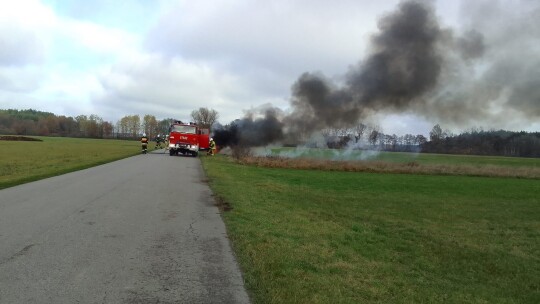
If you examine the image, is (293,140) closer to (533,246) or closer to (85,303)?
(533,246)

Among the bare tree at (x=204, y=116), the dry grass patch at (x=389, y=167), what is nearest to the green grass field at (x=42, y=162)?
the dry grass patch at (x=389, y=167)

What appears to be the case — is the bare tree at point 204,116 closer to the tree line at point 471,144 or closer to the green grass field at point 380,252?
the tree line at point 471,144

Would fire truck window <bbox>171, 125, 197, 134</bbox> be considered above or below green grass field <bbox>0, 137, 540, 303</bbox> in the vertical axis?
above

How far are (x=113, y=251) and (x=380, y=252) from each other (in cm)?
485

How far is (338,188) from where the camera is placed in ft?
72.9

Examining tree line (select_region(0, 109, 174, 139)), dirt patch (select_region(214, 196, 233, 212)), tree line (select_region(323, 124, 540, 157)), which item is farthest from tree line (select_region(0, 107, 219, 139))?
dirt patch (select_region(214, 196, 233, 212))

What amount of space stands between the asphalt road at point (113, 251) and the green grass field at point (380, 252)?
0.47m

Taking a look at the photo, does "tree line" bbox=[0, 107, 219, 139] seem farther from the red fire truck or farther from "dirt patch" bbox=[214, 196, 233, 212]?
"dirt patch" bbox=[214, 196, 233, 212]

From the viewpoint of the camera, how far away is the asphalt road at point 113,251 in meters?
4.57

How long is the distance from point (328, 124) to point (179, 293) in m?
32.6

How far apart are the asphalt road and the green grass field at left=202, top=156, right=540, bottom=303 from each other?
1.55ft

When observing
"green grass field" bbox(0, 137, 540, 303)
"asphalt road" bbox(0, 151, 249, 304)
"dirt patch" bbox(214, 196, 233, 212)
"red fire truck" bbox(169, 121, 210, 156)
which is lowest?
"green grass field" bbox(0, 137, 540, 303)

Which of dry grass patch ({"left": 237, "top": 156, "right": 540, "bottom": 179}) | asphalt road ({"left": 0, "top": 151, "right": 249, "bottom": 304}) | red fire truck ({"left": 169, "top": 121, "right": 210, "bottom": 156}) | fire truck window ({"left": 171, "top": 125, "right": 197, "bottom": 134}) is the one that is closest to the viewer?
asphalt road ({"left": 0, "top": 151, "right": 249, "bottom": 304})

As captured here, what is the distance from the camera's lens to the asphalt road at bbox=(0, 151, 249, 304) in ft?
15.0
